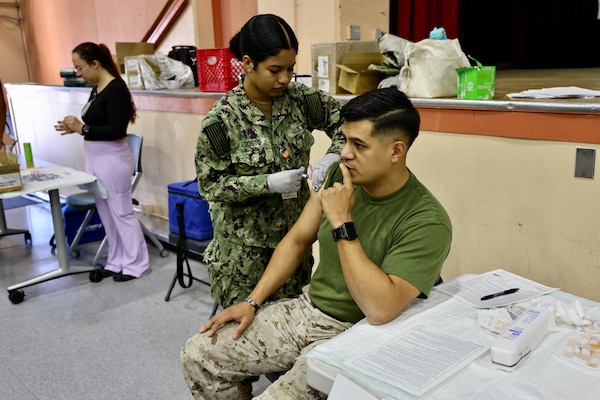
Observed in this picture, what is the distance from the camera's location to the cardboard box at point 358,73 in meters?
2.60

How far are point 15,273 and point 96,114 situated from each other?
4.28ft

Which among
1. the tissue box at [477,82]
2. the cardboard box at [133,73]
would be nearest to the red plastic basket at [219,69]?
the cardboard box at [133,73]

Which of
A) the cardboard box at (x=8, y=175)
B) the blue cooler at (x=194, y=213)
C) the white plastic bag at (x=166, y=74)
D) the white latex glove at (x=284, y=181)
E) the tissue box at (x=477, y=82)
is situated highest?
the white plastic bag at (x=166, y=74)

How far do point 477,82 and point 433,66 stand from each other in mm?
222

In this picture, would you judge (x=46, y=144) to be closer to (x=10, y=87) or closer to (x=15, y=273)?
(x=10, y=87)

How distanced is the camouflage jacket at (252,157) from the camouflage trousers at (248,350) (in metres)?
0.37

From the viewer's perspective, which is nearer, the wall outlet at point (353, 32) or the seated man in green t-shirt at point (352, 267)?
the seated man in green t-shirt at point (352, 267)

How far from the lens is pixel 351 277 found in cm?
132

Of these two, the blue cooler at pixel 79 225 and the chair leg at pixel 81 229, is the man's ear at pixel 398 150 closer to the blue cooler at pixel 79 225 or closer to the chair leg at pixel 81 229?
the chair leg at pixel 81 229

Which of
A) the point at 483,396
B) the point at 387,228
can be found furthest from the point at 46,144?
the point at 483,396

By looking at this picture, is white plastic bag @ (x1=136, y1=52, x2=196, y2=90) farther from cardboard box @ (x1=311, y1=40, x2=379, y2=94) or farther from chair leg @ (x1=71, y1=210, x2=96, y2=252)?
cardboard box @ (x1=311, y1=40, x2=379, y2=94)

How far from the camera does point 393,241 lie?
1.43 metres

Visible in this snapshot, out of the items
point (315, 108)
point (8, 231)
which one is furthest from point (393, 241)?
point (8, 231)

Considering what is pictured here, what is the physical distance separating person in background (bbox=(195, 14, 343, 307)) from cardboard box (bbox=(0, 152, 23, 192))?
1.73 metres
